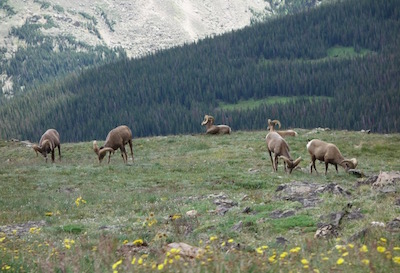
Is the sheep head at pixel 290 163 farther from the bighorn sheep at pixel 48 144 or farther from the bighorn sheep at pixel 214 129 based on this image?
the bighorn sheep at pixel 214 129

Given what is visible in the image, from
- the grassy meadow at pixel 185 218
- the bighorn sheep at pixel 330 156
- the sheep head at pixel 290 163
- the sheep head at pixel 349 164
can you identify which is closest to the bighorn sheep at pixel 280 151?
the sheep head at pixel 290 163

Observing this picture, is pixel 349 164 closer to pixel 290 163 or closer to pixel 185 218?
pixel 290 163

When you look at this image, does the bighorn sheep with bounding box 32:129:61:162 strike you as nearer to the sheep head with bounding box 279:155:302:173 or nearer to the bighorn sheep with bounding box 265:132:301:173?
the bighorn sheep with bounding box 265:132:301:173

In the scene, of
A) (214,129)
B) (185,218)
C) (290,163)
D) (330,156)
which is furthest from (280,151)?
(214,129)

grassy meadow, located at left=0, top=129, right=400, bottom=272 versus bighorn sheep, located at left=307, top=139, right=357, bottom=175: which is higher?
grassy meadow, located at left=0, top=129, right=400, bottom=272

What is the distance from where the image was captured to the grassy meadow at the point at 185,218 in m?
9.13

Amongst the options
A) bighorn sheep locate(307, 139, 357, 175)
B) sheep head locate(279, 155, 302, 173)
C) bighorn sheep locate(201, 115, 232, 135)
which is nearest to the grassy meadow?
sheep head locate(279, 155, 302, 173)

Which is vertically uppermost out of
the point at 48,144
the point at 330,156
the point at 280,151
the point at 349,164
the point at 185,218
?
the point at 48,144

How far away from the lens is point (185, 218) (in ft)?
56.8

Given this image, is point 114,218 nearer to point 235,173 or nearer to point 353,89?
point 235,173

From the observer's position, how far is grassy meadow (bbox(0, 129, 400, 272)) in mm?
9133

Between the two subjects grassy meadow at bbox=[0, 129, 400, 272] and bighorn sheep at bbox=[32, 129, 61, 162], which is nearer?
grassy meadow at bbox=[0, 129, 400, 272]

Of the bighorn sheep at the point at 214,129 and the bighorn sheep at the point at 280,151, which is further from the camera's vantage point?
the bighorn sheep at the point at 214,129

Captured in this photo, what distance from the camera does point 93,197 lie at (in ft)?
78.6
